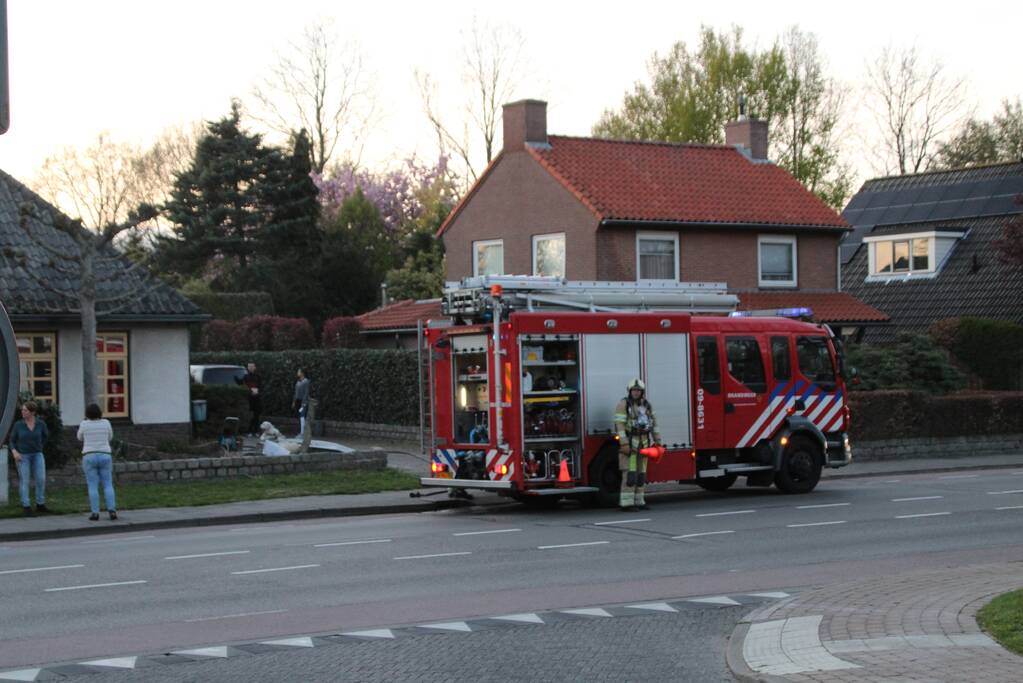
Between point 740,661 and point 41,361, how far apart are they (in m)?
21.3

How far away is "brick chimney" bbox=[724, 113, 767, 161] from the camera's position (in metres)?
41.6

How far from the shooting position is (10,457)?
21359mm

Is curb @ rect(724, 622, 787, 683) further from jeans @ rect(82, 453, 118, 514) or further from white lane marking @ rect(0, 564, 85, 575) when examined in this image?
jeans @ rect(82, 453, 118, 514)

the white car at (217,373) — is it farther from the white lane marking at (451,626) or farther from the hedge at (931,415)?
the white lane marking at (451,626)

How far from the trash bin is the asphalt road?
11498 mm

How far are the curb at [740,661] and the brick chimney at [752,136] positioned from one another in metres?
33.1

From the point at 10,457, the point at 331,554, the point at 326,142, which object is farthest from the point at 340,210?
the point at 331,554

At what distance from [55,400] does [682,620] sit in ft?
64.0

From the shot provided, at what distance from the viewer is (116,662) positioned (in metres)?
9.29

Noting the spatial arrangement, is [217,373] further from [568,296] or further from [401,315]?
[568,296]

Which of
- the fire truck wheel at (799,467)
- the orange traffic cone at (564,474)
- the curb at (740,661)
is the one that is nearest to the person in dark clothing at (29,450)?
the orange traffic cone at (564,474)

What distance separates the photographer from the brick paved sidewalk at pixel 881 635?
7961 millimetres

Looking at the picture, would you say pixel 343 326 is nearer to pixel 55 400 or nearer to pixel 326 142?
pixel 55 400

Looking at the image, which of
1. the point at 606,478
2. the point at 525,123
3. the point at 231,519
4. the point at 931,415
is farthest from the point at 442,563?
the point at 525,123
